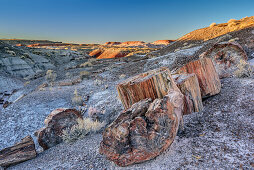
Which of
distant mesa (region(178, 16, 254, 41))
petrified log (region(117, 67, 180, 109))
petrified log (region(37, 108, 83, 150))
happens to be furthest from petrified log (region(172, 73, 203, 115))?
distant mesa (region(178, 16, 254, 41))

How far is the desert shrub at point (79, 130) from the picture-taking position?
13.1 feet

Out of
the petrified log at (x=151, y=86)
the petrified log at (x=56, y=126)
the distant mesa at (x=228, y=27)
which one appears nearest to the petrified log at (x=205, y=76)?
the petrified log at (x=151, y=86)

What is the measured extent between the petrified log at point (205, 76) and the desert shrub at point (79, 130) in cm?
316

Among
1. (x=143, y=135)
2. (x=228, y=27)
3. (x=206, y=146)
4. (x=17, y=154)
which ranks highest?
(x=228, y=27)

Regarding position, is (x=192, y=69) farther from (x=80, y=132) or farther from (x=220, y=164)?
(x=80, y=132)

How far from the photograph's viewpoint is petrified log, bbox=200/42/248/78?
574cm

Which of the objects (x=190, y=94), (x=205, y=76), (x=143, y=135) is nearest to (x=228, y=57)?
(x=205, y=76)

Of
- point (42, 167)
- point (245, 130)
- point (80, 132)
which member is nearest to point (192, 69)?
point (245, 130)

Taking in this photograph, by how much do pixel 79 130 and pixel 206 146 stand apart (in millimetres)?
3146

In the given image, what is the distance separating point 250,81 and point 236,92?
32.3 inches

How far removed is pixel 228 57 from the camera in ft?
19.6

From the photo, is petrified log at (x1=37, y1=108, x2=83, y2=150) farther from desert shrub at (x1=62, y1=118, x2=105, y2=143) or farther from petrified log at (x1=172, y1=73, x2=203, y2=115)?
petrified log at (x1=172, y1=73, x2=203, y2=115)

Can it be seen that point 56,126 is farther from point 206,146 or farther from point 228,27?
point 228,27

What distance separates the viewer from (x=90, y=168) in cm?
252
